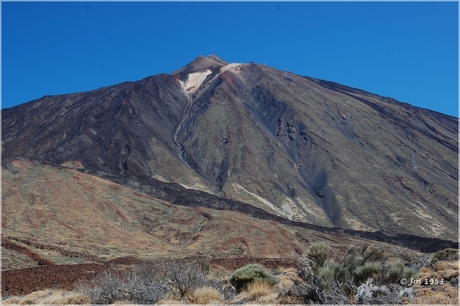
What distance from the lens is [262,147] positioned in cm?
9838

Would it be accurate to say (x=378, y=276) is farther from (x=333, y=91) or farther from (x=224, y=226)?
(x=333, y=91)

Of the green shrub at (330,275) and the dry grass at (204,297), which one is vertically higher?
the green shrub at (330,275)

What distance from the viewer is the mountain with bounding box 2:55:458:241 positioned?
244 feet

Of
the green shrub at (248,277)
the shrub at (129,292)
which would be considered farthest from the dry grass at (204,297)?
the green shrub at (248,277)

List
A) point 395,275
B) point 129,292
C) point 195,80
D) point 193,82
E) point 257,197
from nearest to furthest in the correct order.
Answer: point 395,275 < point 129,292 < point 257,197 < point 193,82 < point 195,80

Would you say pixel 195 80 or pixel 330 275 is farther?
pixel 195 80

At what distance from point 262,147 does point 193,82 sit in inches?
2299

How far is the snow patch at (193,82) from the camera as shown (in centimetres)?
14288

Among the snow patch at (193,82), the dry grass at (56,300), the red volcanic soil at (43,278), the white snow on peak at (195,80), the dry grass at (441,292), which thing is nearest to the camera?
the dry grass at (441,292)

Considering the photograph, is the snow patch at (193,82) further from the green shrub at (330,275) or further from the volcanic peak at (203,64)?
the green shrub at (330,275)

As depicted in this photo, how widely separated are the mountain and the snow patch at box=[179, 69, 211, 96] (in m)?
0.92

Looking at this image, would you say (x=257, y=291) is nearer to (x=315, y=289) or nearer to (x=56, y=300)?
(x=315, y=289)

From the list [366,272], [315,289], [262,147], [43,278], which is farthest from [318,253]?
[262,147]

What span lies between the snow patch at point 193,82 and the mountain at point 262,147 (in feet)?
3.02
